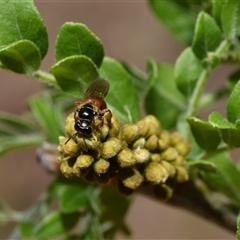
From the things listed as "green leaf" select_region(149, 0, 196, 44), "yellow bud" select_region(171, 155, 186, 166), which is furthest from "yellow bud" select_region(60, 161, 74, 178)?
"green leaf" select_region(149, 0, 196, 44)

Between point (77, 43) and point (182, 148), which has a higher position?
point (77, 43)

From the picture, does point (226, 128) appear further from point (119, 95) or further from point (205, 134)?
point (119, 95)

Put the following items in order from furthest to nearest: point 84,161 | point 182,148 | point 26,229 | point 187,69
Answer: point 26,229, point 187,69, point 182,148, point 84,161

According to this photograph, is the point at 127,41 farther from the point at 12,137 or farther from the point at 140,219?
the point at 12,137

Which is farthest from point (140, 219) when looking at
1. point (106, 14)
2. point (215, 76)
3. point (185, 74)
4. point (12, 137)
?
point (185, 74)

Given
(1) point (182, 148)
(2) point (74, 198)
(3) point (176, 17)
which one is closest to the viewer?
(1) point (182, 148)

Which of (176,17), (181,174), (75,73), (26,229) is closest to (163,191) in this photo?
(181,174)

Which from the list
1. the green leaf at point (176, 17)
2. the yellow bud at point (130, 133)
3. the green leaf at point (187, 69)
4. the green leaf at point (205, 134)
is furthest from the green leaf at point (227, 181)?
the green leaf at point (176, 17)

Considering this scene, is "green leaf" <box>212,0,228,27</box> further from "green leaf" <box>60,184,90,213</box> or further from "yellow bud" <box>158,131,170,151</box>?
"green leaf" <box>60,184,90,213</box>
